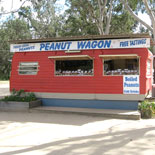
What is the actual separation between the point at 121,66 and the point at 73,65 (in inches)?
89.4

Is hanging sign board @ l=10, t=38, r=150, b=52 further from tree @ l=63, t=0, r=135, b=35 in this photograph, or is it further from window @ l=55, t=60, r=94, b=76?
tree @ l=63, t=0, r=135, b=35

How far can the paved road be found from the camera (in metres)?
5.14

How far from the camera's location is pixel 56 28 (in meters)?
36.2

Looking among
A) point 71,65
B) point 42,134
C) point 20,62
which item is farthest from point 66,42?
point 42,134

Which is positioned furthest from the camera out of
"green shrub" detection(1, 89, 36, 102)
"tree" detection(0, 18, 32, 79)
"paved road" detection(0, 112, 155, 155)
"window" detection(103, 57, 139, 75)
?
"tree" detection(0, 18, 32, 79)

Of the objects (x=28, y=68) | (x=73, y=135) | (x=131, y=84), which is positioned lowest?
(x=73, y=135)

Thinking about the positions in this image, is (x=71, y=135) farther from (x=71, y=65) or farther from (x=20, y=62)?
(x=20, y=62)

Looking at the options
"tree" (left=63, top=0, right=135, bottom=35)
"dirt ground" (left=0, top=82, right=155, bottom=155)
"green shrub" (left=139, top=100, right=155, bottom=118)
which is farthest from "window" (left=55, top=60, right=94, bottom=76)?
"tree" (left=63, top=0, right=135, bottom=35)

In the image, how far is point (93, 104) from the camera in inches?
400

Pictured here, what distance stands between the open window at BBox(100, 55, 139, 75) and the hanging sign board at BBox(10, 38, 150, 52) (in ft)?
1.64

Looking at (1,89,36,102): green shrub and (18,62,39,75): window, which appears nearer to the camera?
(1,89,36,102): green shrub

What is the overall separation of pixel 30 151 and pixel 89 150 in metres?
1.35

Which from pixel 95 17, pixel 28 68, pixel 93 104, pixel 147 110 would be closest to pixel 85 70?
pixel 93 104

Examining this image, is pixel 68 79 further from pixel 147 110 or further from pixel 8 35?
pixel 8 35
